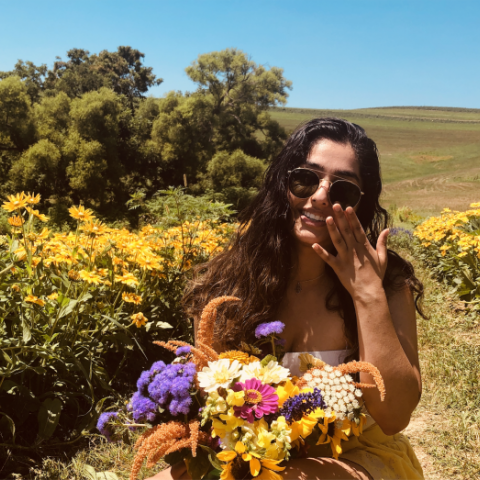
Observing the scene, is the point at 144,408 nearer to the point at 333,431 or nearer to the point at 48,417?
the point at 333,431

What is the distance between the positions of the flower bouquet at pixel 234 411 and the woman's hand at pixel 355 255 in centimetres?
29

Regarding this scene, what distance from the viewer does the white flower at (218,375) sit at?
0.84m

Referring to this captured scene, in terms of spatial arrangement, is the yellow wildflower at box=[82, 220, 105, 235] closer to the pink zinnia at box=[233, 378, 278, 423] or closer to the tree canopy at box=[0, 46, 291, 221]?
the pink zinnia at box=[233, 378, 278, 423]

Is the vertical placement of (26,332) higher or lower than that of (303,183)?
lower

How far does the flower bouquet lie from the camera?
2.72 feet

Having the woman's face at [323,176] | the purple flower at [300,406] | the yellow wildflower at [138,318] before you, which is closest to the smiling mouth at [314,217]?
the woman's face at [323,176]

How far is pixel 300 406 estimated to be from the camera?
897 millimetres

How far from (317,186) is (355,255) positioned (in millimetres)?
307

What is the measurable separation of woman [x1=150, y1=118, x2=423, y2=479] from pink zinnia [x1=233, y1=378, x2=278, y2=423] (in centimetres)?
31

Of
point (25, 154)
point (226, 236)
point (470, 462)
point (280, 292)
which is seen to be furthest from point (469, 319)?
point (25, 154)

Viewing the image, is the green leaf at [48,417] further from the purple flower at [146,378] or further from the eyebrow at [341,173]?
the eyebrow at [341,173]

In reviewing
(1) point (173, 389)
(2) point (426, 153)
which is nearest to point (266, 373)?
(1) point (173, 389)

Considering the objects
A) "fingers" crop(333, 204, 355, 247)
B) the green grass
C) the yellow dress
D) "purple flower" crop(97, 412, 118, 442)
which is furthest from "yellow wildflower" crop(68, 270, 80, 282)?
"fingers" crop(333, 204, 355, 247)

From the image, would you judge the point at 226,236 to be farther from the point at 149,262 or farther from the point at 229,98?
the point at 229,98
